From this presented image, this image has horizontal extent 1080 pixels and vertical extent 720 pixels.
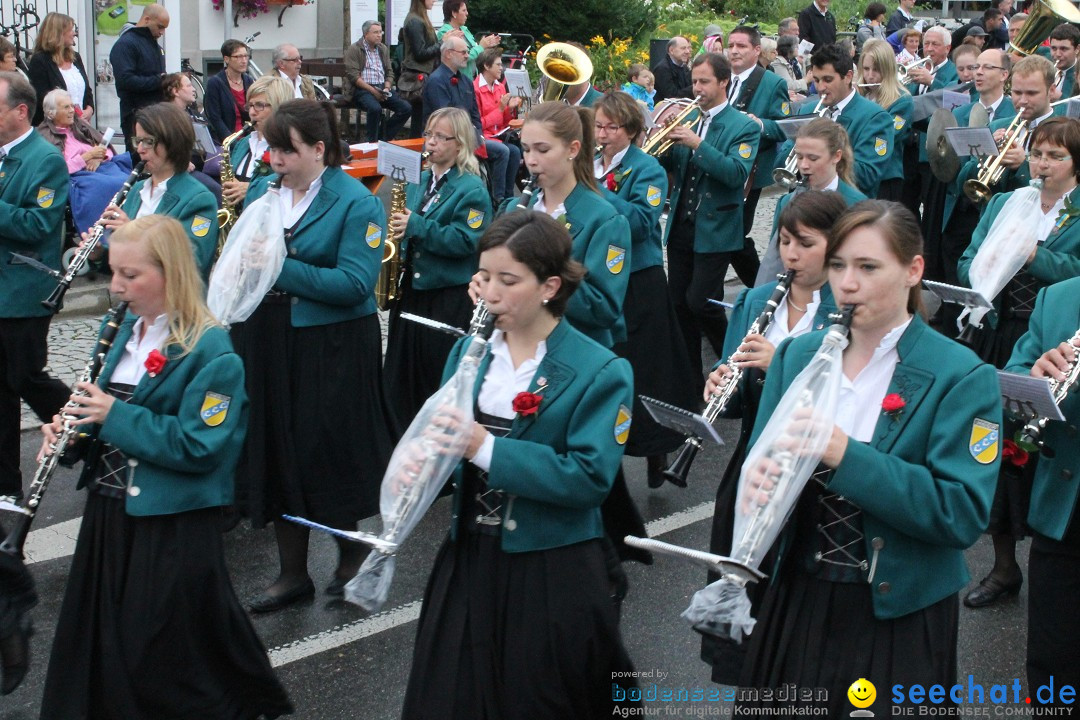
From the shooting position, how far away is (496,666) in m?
3.81

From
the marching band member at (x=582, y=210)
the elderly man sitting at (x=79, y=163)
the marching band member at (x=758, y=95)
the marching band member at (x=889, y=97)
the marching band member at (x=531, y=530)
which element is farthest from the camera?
the marching band member at (x=889, y=97)

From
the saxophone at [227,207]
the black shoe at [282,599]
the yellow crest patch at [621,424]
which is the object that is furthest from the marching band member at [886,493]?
the saxophone at [227,207]

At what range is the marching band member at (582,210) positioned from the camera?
228 inches

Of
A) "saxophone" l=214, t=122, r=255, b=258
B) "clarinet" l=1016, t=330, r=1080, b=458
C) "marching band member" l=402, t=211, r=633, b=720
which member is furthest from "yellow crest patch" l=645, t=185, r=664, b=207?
"marching band member" l=402, t=211, r=633, b=720

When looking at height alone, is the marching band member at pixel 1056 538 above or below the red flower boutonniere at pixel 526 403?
below

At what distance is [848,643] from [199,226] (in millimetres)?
3867

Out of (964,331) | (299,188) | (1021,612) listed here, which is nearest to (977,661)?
(1021,612)

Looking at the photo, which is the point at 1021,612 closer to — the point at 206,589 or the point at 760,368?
the point at 760,368

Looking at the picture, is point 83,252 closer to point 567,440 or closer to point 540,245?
point 540,245

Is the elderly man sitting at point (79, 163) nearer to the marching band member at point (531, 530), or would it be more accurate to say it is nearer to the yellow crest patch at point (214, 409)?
the yellow crest patch at point (214, 409)

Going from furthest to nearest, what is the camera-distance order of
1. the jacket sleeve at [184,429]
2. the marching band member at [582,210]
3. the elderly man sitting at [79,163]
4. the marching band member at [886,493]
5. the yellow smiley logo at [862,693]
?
the elderly man sitting at [79,163] < the marching band member at [582,210] < the jacket sleeve at [184,429] < the yellow smiley logo at [862,693] < the marching band member at [886,493]

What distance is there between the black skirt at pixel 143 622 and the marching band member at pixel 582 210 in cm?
210

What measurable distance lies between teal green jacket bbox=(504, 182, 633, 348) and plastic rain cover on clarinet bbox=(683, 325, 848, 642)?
2563 mm

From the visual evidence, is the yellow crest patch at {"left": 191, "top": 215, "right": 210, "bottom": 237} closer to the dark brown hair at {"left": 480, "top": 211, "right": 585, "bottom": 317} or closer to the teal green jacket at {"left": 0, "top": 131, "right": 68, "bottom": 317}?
the teal green jacket at {"left": 0, "top": 131, "right": 68, "bottom": 317}
